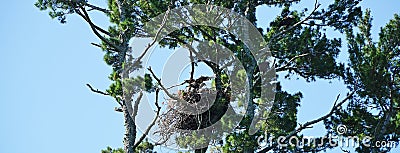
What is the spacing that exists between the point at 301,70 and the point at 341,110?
105 centimetres

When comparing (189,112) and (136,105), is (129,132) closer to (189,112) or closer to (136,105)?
(136,105)

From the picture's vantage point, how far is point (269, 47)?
1307 cm

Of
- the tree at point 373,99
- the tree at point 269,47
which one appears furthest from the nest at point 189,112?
the tree at point 373,99

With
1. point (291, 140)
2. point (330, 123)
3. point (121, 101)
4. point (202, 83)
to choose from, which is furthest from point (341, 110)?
point (121, 101)

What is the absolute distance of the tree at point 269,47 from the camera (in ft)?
40.0

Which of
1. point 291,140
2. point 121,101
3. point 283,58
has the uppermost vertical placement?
point 283,58

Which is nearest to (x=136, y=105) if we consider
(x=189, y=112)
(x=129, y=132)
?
(x=129, y=132)

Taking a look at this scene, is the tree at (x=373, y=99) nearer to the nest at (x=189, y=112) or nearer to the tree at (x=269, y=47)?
the tree at (x=269, y=47)

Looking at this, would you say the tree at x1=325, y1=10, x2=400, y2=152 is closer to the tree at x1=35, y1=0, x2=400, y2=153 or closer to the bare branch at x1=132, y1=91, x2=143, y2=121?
the tree at x1=35, y1=0, x2=400, y2=153

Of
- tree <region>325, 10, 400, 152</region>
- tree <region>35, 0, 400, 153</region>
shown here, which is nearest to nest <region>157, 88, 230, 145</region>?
tree <region>35, 0, 400, 153</region>

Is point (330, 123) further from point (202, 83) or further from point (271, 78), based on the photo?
point (202, 83)

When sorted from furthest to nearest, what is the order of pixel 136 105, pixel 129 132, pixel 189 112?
pixel 129 132
pixel 136 105
pixel 189 112

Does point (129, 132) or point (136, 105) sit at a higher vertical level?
point (136, 105)

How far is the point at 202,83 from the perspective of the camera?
472 inches
